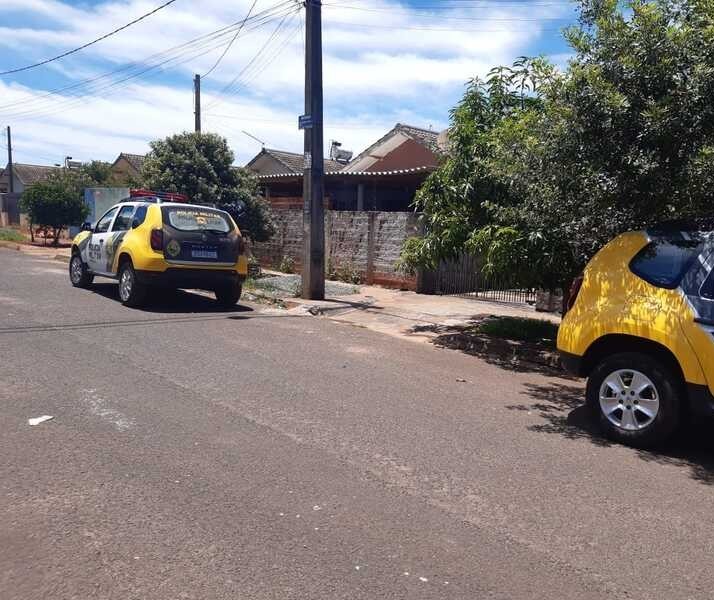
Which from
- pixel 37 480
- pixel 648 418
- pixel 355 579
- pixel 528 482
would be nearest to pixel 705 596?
pixel 528 482

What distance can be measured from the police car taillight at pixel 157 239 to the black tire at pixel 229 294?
143 cm

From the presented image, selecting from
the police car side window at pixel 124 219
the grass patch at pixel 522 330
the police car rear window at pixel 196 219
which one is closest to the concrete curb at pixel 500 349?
the grass patch at pixel 522 330

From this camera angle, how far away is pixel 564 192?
6.95 meters

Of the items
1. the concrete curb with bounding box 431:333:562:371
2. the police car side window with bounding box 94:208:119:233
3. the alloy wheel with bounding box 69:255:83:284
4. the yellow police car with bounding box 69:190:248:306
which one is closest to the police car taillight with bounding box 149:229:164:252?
the yellow police car with bounding box 69:190:248:306

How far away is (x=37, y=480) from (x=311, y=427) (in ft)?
6.55

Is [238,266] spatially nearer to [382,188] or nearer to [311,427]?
[311,427]

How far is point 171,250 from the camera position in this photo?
10.4m

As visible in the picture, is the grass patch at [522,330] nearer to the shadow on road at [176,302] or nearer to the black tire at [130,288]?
the shadow on road at [176,302]

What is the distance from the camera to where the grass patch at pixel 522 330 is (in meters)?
9.48

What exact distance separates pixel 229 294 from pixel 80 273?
3.42 meters

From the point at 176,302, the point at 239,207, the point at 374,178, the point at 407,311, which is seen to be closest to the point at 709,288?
the point at 407,311

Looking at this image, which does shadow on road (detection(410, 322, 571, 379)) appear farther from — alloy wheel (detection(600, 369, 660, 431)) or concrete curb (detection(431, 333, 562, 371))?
alloy wheel (detection(600, 369, 660, 431))

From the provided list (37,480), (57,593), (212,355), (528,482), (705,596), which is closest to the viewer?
(57,593)

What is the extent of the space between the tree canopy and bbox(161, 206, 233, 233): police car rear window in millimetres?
4700
